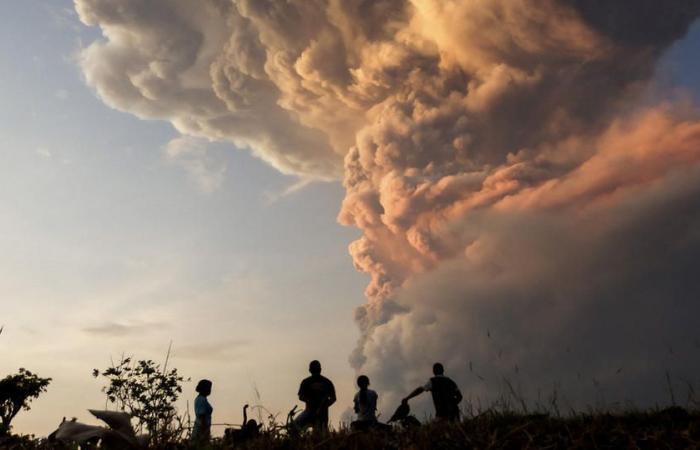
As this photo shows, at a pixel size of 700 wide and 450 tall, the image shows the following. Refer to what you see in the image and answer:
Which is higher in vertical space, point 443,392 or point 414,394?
point 443,392

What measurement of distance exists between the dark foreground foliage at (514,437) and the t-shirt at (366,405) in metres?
4.85

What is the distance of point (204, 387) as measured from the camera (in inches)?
456

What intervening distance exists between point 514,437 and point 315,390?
19.7ft

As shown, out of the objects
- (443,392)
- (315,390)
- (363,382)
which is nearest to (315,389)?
(315,390)

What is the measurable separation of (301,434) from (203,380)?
19.7ft

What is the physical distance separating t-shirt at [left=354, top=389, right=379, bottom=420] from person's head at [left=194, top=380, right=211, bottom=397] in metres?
2.86

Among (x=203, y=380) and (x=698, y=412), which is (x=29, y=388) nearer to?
(x=203, y=380)

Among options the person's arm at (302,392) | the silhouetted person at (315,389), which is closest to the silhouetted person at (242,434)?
the silhouetted person at (315,389)

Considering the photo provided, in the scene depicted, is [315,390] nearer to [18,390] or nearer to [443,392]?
[443,392]

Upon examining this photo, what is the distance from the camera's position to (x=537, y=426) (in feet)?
19.9

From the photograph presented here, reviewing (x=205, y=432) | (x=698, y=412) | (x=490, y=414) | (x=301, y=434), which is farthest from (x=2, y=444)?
(x=698, y=412)

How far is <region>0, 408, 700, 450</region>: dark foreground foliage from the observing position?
17.4 ft

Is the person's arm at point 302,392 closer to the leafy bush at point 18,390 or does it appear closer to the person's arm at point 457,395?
the person's arm at point 457,395

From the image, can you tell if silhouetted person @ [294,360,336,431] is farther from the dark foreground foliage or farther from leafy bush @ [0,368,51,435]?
leafy bush @ [0,368,51,435]
